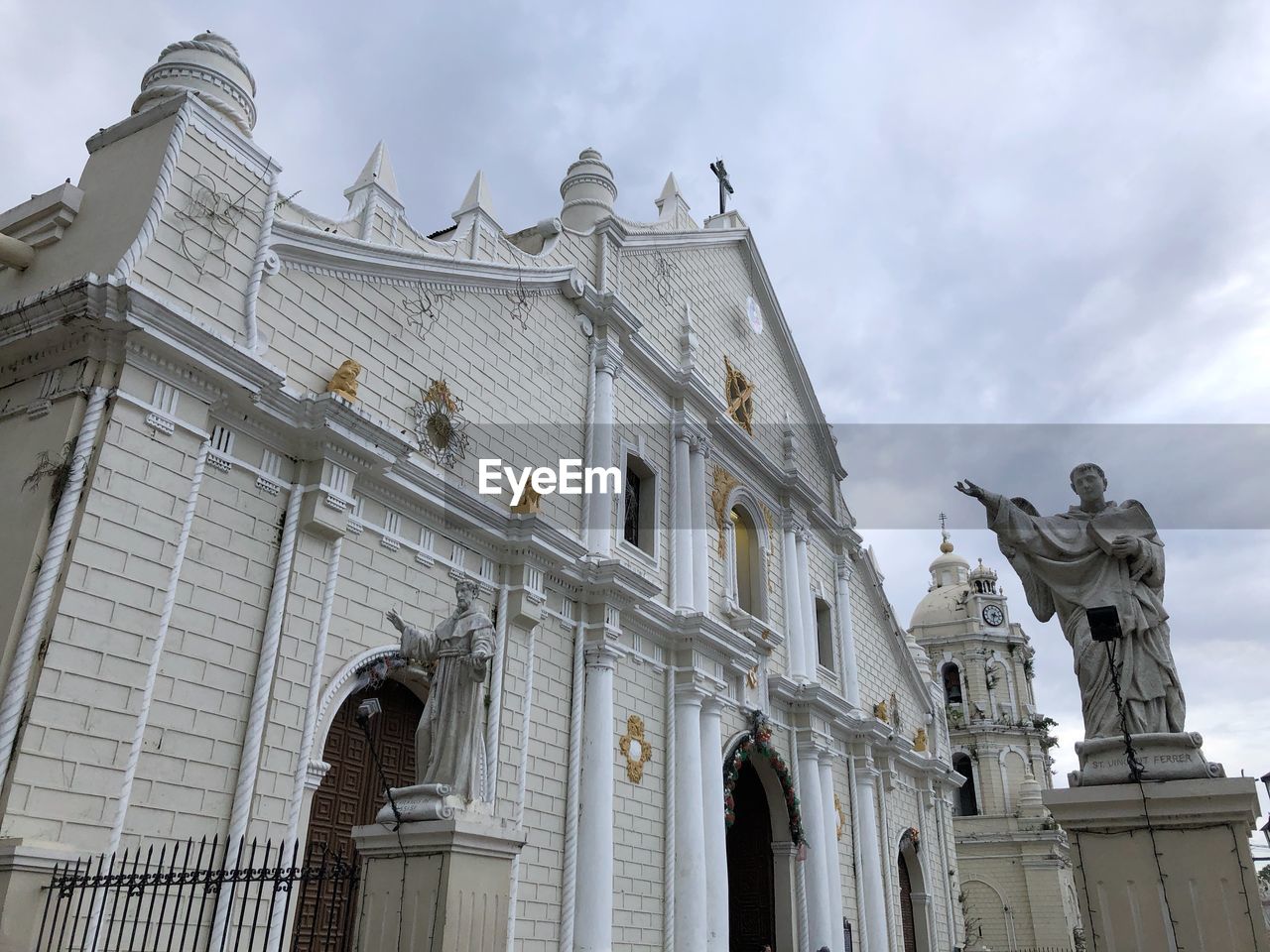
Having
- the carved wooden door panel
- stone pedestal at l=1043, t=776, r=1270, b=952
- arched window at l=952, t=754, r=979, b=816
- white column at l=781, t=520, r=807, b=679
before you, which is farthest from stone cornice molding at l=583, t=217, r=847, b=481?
arched window at l=952, t=754, r=979, b=816

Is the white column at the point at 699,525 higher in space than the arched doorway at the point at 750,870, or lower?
higher

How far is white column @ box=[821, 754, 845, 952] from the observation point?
1543cm

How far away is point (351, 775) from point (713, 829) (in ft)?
18.7

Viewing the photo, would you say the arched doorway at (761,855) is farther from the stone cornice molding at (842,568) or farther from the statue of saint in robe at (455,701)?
the statue of saint in robe at (455,701)

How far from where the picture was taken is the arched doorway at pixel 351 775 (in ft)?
28.4

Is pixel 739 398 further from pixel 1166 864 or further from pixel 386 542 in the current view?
pixel 1166 864

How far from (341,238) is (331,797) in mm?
5141

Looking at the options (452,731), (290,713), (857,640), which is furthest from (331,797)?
(857,640)

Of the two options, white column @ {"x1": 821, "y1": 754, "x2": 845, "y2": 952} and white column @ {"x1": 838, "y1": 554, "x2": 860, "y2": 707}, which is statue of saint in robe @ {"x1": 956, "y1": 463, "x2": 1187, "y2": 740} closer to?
white column @ {"x1": 821, "y1": 754, "x2": 845, "y2": 952}

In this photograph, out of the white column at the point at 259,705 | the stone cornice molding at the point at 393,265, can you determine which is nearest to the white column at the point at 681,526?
the stone cornice molding at the point at 393,265

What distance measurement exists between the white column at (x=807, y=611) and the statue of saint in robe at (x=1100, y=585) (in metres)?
11.2

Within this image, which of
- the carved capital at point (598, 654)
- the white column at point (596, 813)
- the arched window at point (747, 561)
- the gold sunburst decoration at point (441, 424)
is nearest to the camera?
the gold sunburst decoration at point (441, 424)

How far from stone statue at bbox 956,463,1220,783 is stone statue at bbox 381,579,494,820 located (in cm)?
338

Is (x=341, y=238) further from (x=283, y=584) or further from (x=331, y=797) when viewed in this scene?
(x=331, y=797)
